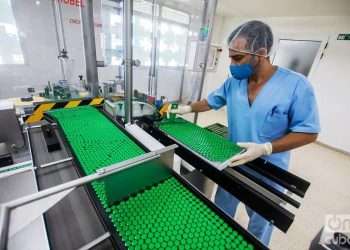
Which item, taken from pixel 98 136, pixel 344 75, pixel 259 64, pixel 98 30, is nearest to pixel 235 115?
pixel 259 64

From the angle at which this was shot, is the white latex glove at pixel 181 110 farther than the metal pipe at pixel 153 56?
No

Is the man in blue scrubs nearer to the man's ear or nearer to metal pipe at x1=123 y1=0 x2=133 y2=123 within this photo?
the man's ear

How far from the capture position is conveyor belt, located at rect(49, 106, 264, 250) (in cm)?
49

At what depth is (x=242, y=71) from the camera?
40.0 inches

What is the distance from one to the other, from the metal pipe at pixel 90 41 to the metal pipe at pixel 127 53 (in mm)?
620

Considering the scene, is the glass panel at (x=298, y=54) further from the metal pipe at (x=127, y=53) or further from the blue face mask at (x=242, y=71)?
the metal pipe at (x=127, y=53)

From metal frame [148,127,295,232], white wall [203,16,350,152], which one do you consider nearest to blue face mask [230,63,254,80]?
metal frame [148,127,295,232]

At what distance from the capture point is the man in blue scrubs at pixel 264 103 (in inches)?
35.1

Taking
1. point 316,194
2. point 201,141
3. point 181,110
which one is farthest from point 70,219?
point 316,194

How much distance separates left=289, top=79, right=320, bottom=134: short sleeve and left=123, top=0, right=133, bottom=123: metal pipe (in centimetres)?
93

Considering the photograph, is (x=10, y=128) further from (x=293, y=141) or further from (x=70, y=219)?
(x=293, y=141)

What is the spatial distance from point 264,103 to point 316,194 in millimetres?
2004

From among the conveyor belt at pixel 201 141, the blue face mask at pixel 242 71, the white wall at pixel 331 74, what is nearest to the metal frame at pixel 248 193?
the conveyor belt at pixel 201 141

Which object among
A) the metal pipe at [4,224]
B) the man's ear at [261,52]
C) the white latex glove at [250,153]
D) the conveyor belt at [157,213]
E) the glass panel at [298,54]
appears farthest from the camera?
the glass panel at [298,54]
